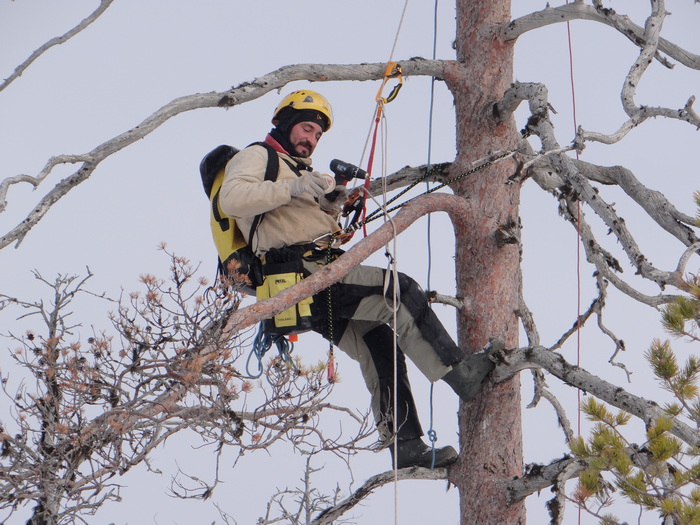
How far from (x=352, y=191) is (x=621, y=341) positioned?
2.02 meters

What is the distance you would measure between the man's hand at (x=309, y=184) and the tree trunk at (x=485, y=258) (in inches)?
42.5

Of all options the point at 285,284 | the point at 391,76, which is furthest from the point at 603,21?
the point at 285,284

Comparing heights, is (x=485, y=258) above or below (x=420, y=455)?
above

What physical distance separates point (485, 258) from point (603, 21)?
5.10 ft

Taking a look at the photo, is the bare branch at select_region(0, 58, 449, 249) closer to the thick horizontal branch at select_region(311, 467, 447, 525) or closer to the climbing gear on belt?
the climbing gear on belt

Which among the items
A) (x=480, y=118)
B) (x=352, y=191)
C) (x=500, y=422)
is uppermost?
(x=480, y=118)

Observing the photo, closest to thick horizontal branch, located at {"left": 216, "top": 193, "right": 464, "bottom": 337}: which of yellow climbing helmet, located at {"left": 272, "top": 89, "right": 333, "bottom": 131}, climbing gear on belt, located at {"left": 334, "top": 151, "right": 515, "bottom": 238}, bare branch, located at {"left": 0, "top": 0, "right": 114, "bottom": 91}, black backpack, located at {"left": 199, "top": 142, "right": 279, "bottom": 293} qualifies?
climbing gear on belt, located at {"left": 334, "top": 151, "right": 515, "bottom": 238}

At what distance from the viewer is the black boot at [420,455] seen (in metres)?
5.68

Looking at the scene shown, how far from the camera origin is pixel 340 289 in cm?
552

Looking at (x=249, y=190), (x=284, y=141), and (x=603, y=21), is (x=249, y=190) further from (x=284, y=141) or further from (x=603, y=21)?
(x=603, y=21)

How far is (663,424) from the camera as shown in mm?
4012

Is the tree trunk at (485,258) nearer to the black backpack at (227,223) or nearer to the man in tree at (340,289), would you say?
the man in tree at (340,289)

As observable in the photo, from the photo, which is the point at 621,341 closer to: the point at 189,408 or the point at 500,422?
the point at 500,422

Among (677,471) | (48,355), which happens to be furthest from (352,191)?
(677,471)
